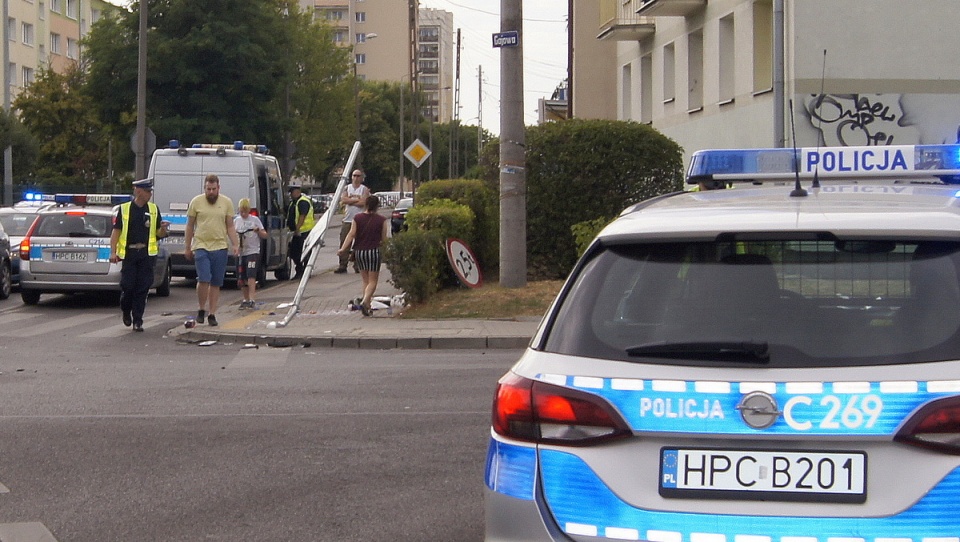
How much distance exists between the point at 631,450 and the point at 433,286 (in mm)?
13510

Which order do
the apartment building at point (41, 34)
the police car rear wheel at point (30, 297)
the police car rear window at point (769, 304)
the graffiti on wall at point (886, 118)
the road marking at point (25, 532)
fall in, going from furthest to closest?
the apartment building at point (41, 34), the graffiti on wall at point (886, 118), the police car rear wheel at point (30, 297), the road marking at point (25, 532), the police car rear window at point (769, 304)

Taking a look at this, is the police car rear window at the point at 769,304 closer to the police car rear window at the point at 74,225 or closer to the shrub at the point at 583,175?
the shrub at the point at 583,175

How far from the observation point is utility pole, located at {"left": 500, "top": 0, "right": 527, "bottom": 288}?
17000 millimetres

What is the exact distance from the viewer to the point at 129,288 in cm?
1588

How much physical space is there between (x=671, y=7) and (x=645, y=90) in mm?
6929

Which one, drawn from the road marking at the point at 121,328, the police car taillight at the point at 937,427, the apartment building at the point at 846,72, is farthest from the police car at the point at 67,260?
the police car taillight at the point at 937,427

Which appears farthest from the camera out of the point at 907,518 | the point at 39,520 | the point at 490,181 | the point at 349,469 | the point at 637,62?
the point at 637,62

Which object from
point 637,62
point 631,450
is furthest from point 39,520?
point 637,62

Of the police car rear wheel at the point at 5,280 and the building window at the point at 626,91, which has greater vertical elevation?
the building window at the point at 626,91

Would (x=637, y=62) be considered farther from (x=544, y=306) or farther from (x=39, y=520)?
(x=39, y=520)

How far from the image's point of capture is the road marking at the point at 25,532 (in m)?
5.84

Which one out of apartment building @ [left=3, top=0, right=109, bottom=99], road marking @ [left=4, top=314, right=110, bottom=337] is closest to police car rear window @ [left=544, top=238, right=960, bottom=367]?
road marking @ [left=4, top=314, right=110, bottom=337]

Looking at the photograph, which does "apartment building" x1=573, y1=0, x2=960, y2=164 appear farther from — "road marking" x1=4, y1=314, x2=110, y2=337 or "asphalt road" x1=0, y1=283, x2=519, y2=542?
"asphalt road" x1=0, y1=283, x2=519, y2=542

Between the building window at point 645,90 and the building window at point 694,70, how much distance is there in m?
4.54
